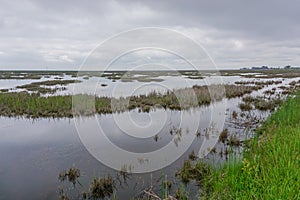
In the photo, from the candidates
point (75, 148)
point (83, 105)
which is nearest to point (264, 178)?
point (75, 148)

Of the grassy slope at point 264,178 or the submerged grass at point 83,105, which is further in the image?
the submerged grass at point 83,105

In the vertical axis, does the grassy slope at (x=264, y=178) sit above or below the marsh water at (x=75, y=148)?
above

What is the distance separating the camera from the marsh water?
641 centimetres

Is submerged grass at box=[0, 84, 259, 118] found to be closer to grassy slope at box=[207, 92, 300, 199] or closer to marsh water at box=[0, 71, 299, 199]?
marsh water at box=[0, 71, 299, 199]

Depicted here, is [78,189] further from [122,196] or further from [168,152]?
[168,152]

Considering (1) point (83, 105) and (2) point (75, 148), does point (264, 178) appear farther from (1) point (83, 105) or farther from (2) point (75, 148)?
(1) point (83, 105)

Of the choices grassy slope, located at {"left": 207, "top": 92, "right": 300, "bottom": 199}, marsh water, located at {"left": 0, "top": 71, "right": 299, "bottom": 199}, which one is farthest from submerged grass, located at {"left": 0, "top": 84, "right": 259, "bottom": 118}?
grassy slope, located at {"left": 207, "top": 92, "right": 300, "bottom": 199}

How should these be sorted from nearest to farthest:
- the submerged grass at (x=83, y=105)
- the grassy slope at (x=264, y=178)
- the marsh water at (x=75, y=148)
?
1. the grassy slope at (x=264, y=178)
2. the marsh water at (x=75, y=148)
3. the submerged grass at (x=83, y=105)

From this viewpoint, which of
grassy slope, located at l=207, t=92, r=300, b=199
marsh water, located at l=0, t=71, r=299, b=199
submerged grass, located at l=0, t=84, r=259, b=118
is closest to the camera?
grassy slope, located at l=207, t=92, r=300, b=199

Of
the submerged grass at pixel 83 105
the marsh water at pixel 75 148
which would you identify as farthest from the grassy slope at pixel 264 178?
the submerged grass at pixel 83 105

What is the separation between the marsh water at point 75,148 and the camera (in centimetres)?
641

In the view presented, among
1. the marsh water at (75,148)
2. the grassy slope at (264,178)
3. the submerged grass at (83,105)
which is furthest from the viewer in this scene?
the submerged grass at (83,105)

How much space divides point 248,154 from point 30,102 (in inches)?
662

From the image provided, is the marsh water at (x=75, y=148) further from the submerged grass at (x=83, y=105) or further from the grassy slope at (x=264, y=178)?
the submerged grass at (x=83, y=105)
